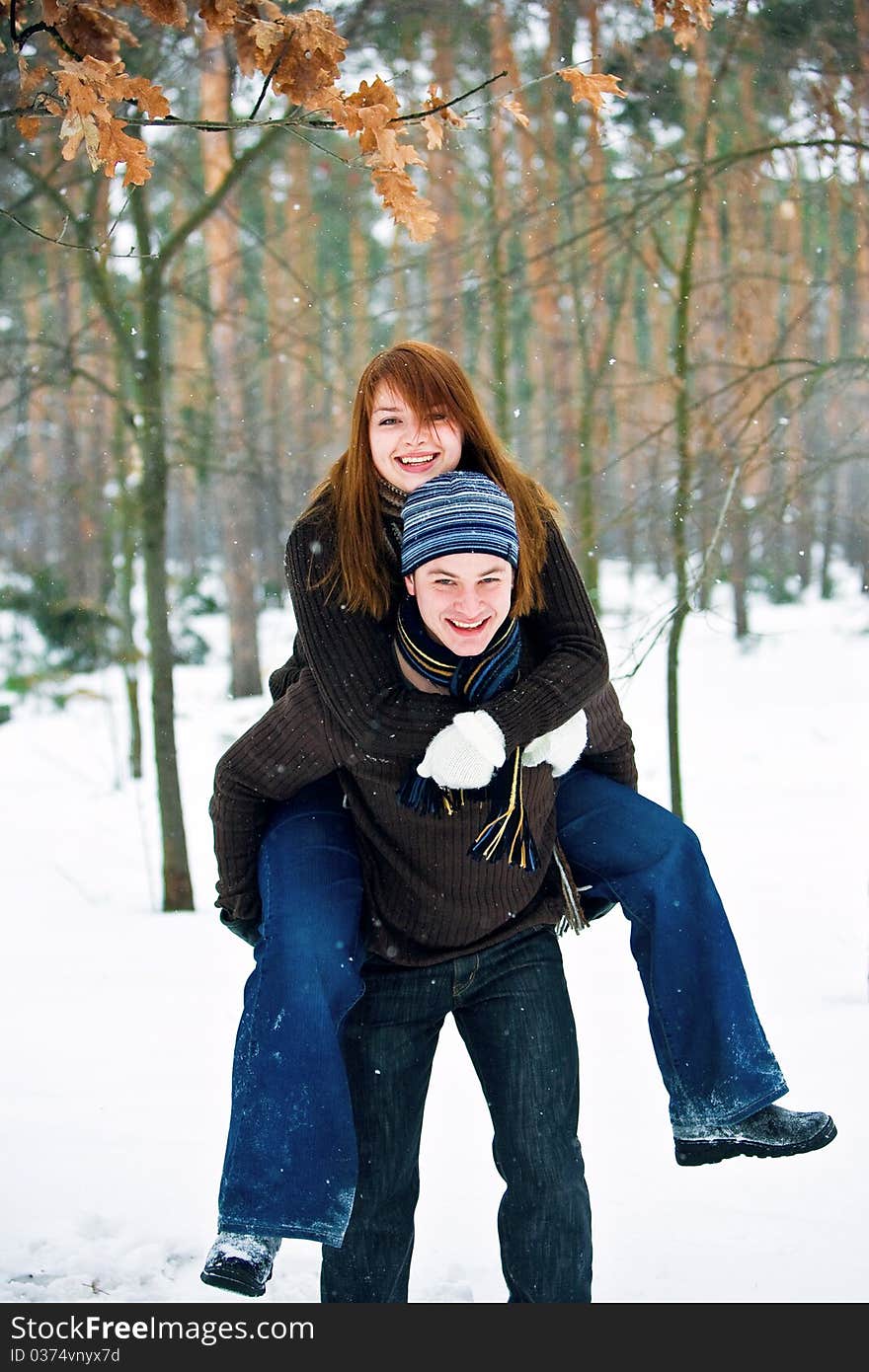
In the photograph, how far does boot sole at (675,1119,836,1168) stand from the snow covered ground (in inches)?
39.7

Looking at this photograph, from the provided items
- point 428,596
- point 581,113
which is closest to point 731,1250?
point 428,596

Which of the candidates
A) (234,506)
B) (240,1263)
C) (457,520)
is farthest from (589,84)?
(234,506)

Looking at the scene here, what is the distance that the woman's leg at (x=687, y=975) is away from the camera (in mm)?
2277

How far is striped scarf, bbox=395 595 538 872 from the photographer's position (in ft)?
7.37

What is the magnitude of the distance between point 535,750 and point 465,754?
0.21 meters

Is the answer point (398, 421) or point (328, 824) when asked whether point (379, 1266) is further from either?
point (398, 421)

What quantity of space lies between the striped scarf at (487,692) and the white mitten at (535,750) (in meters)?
0.01

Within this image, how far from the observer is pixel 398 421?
7.78ft

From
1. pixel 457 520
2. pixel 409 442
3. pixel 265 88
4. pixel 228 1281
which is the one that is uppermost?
pixel 265 88

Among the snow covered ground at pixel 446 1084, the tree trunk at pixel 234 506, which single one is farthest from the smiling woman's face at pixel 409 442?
the tree trunk at pixel 234 506

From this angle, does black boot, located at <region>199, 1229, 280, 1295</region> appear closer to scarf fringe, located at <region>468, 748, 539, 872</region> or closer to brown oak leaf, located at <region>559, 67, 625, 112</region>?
scarf fringe, located at <region>468, 748, 539, 872</region>

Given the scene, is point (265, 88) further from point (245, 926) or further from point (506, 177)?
point (506, 177)

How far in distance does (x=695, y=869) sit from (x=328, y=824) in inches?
27.4

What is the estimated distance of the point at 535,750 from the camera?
7.51 feet
